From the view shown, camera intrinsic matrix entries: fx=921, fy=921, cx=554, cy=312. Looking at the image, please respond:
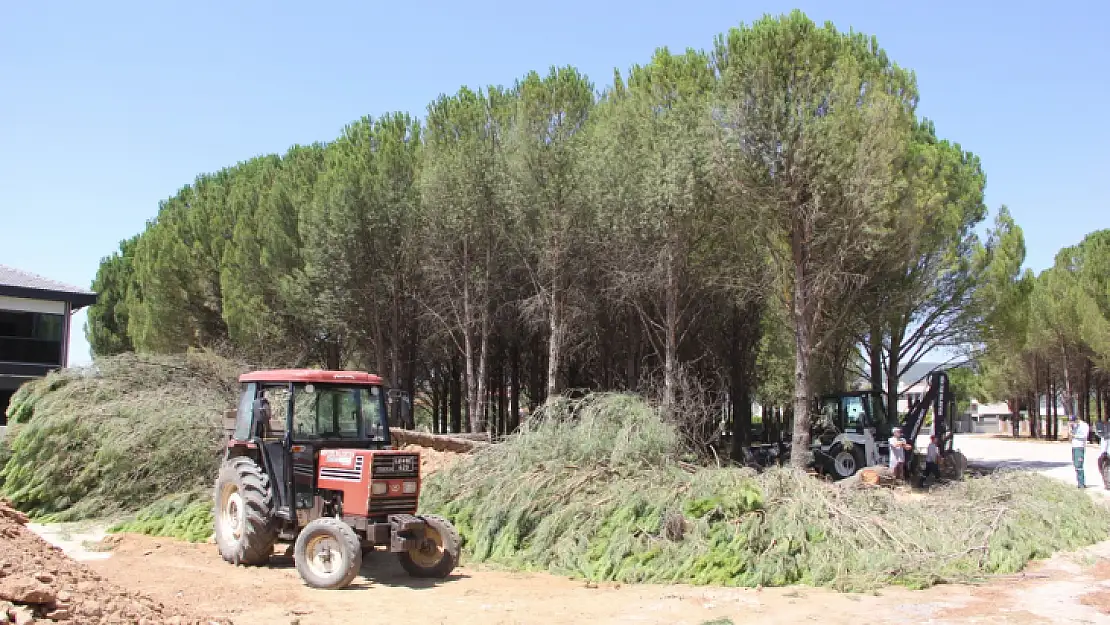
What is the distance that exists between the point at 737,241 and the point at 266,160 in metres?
23.4

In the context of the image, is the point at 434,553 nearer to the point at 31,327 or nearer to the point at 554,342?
the point at 554,342

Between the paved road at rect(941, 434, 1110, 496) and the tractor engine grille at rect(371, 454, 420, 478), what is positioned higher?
the tractor engine grille at rect(371, 454, 420, 478)

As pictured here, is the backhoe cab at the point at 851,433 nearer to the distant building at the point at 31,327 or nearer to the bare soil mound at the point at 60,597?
the bare soil mound at the point at 60,597

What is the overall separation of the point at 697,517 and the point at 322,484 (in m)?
4.84

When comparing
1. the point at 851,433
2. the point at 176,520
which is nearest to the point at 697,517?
the point at 176,520

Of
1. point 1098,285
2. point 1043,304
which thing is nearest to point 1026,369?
point 1043,304

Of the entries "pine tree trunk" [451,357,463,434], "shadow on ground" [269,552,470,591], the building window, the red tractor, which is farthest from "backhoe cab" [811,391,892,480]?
the building window

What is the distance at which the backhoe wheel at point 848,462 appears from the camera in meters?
22.4

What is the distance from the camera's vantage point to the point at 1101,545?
43.5 ft

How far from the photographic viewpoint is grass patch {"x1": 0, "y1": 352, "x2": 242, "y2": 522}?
16125 millimetres

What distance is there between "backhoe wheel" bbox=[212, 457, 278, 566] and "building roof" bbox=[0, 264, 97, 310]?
2310cm

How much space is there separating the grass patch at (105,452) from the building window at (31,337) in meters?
16.2

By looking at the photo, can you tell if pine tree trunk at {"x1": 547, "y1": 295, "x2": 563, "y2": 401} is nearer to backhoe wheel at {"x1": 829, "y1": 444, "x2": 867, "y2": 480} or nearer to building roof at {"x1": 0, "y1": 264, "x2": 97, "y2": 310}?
backhoe wheel at {"x1": 829, "y1": 444, "x2": 867, "y2": 480}

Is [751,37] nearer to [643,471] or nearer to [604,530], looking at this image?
[643,471]
